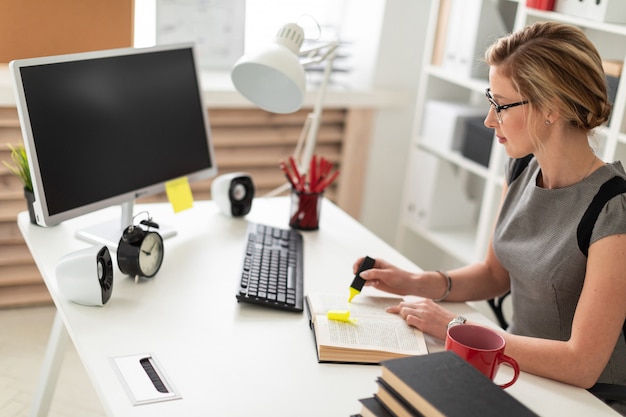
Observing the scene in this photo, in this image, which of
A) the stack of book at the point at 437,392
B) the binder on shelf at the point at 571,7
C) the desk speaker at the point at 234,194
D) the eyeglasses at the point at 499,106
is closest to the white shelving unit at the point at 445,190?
the binder on shelf at the point at 571,7

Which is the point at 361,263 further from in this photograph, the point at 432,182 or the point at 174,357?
the point at 432,182

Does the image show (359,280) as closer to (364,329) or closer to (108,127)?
(364,329)

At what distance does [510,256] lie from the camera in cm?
182

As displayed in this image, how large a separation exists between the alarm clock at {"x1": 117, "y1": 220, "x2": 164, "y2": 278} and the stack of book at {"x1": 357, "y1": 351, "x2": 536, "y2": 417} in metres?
0.72

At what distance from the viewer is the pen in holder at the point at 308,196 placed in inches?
84.7

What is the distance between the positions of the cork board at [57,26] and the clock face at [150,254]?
0.84 meters

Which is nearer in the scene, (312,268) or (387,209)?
(312,268)

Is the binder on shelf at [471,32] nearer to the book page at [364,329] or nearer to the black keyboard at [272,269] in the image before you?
the black keyboard at [272,269]

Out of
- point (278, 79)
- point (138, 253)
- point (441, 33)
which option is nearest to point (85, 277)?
point (138, 253)

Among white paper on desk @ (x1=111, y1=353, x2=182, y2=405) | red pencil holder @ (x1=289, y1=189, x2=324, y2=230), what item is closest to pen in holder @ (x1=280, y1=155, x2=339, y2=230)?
red pencil holder @ (x1=289, y1=189, x2=324, y2=230)

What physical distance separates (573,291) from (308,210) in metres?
0.77

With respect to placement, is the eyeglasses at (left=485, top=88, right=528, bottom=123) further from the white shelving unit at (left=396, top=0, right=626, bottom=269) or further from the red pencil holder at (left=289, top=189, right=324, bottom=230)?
the white shelving unit at (left=396, top=0, right=626, bottom=269)

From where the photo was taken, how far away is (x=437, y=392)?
3.60ft

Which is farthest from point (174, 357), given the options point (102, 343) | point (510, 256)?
point (510, 256)
